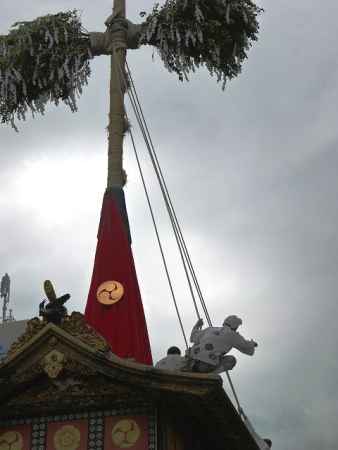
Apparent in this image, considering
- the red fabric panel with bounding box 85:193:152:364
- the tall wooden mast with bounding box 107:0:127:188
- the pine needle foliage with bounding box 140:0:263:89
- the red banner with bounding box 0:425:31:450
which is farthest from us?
the pine needle foliage with bounding box 140:0:263:89

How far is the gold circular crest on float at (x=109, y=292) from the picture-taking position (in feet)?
46.8

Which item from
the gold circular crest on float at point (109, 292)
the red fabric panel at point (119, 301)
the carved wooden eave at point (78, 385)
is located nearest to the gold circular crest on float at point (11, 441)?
the carved wooden eave at point (78, 385)

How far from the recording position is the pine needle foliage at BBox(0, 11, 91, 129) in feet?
56.3

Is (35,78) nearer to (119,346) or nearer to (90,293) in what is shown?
(90,293)

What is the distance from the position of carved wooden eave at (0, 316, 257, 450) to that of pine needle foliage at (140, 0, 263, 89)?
825 cm

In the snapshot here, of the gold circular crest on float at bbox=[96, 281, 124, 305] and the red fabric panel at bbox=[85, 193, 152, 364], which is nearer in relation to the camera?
the red fabric panel at bbox=[85, 193, 152, 364]

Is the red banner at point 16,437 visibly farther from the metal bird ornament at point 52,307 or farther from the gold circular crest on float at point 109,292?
the gold circular crest on float at point 109,292

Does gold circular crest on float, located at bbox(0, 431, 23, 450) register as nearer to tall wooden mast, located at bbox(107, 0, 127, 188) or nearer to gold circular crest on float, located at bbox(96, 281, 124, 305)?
gold circular crest on float, located at bbox(96, 281, 124, 305)

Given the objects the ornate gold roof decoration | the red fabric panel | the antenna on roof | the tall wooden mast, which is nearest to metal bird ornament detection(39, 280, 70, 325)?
the ornate gold roof decoration

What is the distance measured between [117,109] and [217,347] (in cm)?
731

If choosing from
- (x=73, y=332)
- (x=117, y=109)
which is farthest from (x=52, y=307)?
(x=117, y=109)

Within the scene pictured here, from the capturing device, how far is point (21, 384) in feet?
35.4

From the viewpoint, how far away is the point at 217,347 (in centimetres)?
1043

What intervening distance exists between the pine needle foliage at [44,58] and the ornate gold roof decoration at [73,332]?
Result: 24.9 ft
